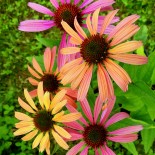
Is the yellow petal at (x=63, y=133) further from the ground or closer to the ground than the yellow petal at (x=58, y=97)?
closer to the ground

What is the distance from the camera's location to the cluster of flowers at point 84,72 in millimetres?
884

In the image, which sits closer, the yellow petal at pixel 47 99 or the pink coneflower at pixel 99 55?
the pink coneflower at pixel 99 55

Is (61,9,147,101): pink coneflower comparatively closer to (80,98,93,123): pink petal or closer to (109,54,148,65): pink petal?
(109,54,148,65): pink petal

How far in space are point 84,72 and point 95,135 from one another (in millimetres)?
297

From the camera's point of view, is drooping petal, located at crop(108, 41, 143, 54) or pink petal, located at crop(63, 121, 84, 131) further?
pink petal, located at crop(63, 121, 84, 131)

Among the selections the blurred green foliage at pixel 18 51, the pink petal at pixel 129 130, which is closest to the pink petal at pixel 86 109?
the pink petal at pixel 129 130

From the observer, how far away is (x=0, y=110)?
2047 millimetres

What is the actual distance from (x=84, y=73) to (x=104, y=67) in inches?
2.6

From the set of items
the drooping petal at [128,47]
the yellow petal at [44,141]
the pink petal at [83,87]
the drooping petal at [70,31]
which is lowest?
the yellow petal at [44,141]

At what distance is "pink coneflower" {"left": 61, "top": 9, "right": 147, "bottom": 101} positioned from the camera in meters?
0.87

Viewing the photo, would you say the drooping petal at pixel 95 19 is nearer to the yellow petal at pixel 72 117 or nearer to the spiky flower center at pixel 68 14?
the spiky flower center at pixel 68 14

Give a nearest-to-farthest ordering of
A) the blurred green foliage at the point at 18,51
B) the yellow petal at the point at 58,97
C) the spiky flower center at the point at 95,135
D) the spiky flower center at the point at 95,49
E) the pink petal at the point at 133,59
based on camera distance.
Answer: the pink petal at the point at 133,59
the spiky flower center at the point at 95,49
the yellow petal at the point at 58,97
the spiky flower center at the point at 95,135
the blurred green foliage at the point at 18,51

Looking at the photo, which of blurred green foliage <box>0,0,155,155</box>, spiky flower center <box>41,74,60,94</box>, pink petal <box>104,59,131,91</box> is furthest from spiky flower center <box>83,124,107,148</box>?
blurred green foliage <box>0,0,155,155</box>

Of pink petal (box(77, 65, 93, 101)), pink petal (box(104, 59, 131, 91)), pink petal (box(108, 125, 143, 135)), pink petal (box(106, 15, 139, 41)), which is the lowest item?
pink petal (box(108, 125, 143, 135))
